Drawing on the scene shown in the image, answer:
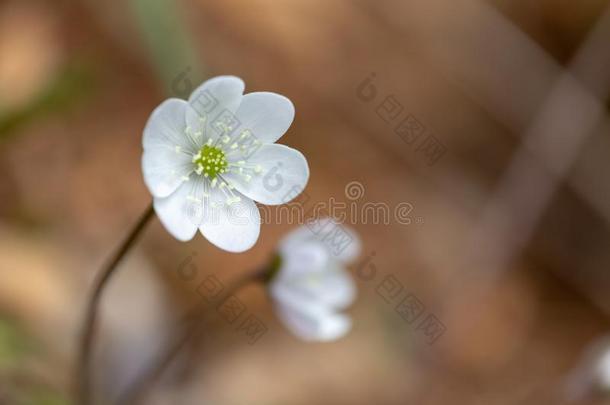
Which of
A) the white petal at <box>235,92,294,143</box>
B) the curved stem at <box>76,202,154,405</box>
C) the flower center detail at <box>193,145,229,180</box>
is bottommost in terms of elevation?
the curved stem at <box>76,202,154,405</box>

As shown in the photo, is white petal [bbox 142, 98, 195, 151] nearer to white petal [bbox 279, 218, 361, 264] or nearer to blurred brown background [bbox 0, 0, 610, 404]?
white petal [bbox 279, 218, 361, 264]

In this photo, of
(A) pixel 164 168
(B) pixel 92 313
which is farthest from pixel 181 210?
(B) pixel 92 313

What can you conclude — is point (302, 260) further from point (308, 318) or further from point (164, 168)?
point (164, 168)

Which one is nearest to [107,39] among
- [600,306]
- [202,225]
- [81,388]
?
[81,388]

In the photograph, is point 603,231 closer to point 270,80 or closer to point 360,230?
point 360,230

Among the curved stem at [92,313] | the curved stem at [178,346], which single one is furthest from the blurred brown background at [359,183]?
the curved stem at [92,313]

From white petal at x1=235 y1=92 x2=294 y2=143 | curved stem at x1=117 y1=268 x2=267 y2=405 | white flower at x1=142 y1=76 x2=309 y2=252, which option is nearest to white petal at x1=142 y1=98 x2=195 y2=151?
white flower at x1=142 y1=76 x2=309 y2=252
